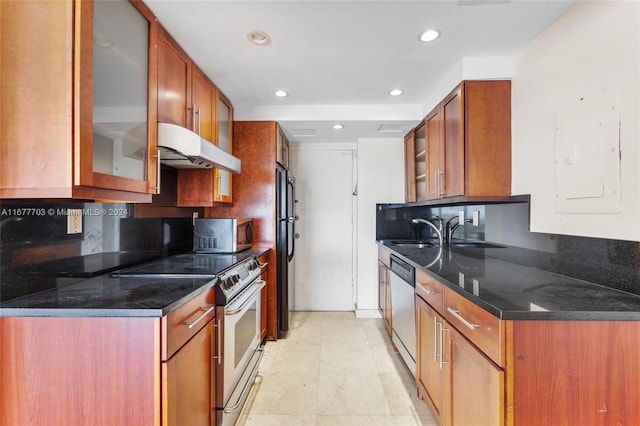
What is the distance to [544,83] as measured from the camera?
→ 1.61m

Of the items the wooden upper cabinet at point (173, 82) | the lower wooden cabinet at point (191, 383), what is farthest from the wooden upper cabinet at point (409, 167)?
the lower wooden cabinet at point (191, 383)

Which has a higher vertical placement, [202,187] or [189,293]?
[202,187]

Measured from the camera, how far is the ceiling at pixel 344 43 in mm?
1414

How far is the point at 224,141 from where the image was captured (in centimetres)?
255

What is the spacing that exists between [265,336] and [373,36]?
2.61 metres

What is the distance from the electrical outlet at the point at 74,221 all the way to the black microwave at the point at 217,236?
93cm

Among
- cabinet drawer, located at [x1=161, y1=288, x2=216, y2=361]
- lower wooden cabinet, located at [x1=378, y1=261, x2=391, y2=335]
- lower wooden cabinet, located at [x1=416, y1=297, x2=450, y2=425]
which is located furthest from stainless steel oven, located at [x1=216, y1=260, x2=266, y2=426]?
lower wooden cabinet, located at [x1=378, y1=261, x2=391, y2=335]

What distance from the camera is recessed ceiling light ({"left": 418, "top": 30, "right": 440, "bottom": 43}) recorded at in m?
1.60

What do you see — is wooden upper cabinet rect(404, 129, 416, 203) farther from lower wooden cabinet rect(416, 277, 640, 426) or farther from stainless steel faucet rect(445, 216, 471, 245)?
lower wooden cabinet rect(416, 277, 640, 426)

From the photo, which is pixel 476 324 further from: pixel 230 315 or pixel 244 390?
pixel 244 390

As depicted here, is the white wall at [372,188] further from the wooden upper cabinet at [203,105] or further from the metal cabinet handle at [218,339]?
the metal cabinet handle at [218,339]

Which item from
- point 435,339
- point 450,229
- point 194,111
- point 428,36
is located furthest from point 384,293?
point 194,111

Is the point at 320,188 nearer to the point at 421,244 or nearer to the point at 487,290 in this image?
the point at 421,244

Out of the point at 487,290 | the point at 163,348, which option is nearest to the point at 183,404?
the point at 163,348
